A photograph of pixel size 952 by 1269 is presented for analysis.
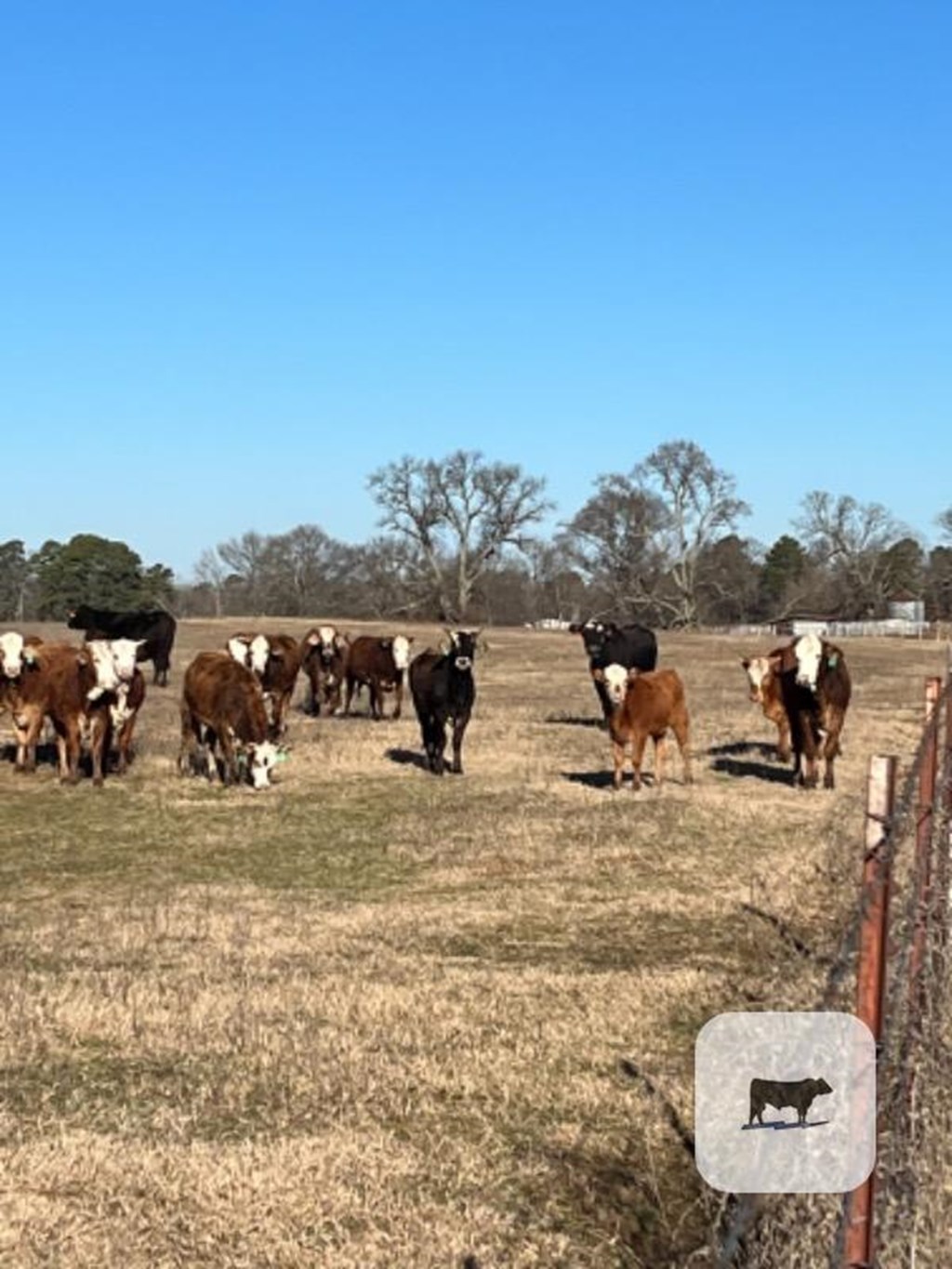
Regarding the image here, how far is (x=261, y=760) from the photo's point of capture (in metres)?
16.4

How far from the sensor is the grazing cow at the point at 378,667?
24.6 m

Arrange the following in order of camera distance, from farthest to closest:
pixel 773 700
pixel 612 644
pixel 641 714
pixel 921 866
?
1. pixel 612 644
2. pixel 773 700
3. pixel 641 714
4. pixel 921 866

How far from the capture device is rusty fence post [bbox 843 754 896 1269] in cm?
343

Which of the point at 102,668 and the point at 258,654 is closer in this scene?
the point at 102,668

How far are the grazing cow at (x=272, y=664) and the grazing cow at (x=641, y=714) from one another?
610 centimetres

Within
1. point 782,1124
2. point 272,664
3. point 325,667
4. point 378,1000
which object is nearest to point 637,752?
→ point 272,664

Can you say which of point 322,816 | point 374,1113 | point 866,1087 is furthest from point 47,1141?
point 322,816

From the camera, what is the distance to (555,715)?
2608 centimetres

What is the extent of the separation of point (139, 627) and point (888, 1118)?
93.8 ft

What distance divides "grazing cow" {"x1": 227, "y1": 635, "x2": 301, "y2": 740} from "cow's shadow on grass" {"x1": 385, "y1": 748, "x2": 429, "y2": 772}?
1.80m

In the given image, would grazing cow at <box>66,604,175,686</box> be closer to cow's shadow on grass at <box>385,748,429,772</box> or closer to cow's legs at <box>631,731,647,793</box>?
cow's shadow on grass at <box>385,748,429,772</box>

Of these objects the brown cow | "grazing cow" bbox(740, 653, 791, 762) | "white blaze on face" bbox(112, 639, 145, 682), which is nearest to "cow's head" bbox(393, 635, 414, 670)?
"grazing cow" bbox(740, 653, 791, 762)

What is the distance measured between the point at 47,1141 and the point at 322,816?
29.9 feet

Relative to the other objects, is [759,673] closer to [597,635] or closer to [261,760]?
[597,635]
